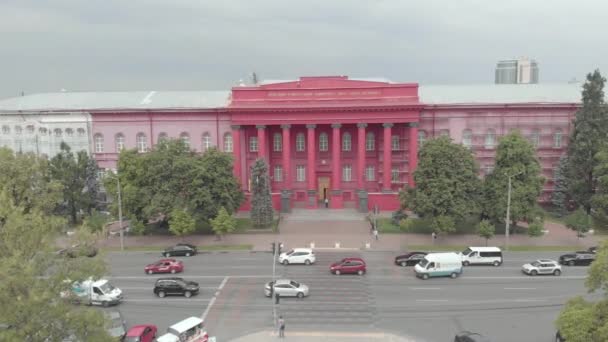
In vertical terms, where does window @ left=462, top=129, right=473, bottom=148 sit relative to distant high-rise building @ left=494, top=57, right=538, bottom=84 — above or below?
below

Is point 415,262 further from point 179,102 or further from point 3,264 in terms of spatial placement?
point 179,102

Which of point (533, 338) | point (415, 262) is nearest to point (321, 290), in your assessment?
point (415, 262)

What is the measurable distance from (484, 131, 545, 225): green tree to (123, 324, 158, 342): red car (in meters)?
33.8

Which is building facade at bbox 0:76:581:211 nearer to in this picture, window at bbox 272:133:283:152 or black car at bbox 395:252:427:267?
window at bbox 272:133:283:152

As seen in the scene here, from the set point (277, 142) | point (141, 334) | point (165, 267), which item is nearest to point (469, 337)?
point (141, 334)

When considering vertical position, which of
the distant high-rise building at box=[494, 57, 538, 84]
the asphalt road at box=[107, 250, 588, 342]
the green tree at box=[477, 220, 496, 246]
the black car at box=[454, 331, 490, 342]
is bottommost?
the asphalt road at box=[107, 250, 588, 342]

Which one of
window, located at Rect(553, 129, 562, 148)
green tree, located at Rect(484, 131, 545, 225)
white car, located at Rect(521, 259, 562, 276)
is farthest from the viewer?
window, located at Rect(553, 129, 562, 148)

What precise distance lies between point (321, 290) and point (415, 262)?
32.7 ft

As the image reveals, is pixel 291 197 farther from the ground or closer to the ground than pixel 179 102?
closer to the ground

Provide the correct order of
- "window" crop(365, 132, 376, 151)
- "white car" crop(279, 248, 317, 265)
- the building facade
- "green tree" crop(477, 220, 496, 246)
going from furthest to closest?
"window" crop(365, 132, 376, 151), the building facade, "green tree" crop(477, 220, 496, 246), "white car" crop(279, 248, 317, 265)

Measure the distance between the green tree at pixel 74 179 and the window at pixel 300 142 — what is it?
990 inches

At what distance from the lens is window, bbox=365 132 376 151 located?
61.7 metres

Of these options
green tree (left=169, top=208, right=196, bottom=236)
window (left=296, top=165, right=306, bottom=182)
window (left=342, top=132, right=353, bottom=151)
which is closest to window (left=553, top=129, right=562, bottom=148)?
window (left=342, top=132, right=353, bottom=151)

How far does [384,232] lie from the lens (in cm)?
5031
